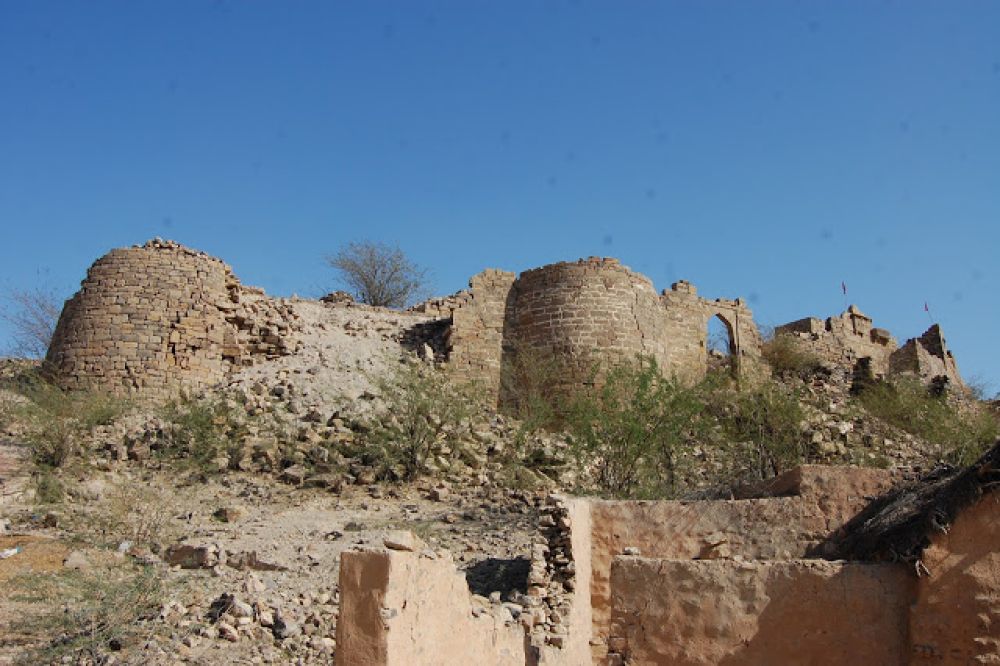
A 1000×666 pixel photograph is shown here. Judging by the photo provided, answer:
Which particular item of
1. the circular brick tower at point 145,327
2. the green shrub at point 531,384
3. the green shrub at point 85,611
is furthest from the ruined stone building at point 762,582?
the circular brick tower at point 145,327

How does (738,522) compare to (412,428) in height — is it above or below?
below

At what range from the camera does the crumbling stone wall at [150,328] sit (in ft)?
52.5

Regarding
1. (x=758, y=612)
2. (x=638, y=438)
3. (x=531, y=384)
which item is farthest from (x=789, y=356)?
(x=758, y=612)

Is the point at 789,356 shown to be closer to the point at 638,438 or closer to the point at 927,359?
the point at 927,359

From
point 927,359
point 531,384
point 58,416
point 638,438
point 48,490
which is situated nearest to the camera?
point 48,490

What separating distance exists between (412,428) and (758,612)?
7.32 meters

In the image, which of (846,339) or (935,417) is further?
(846,339)

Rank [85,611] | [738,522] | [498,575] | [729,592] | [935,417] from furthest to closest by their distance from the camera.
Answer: [935,417], [498,575], [738,522], [729,592], [85,611]

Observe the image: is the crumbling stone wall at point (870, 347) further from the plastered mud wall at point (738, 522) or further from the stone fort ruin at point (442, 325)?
the plastered mud wall at point (738, 522)

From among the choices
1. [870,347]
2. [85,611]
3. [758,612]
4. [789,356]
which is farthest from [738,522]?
[870,347]

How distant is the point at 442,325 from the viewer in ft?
66.6

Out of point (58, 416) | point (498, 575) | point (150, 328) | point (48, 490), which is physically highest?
point (150, 328)

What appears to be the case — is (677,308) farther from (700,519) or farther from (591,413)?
(700,519)

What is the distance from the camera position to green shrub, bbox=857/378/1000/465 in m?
16.8
